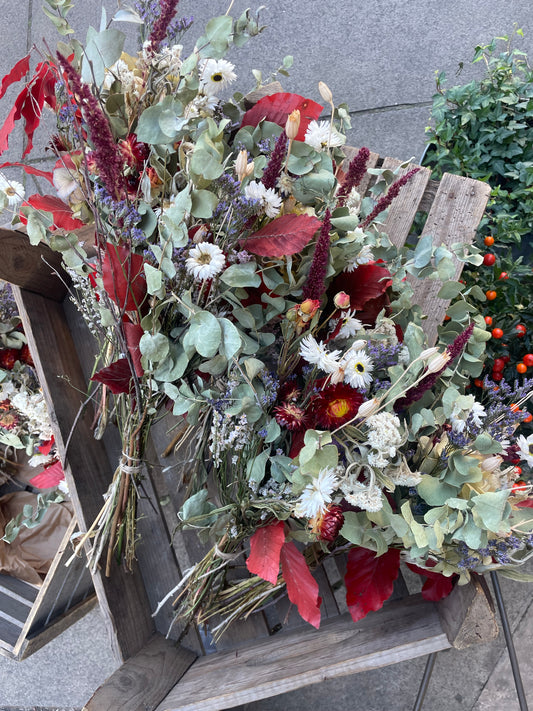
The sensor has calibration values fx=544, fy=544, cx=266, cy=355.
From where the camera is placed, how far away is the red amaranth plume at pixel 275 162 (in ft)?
2.29

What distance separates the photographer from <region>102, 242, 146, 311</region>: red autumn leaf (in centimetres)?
78

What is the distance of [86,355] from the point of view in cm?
132

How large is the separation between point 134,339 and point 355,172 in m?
0.41

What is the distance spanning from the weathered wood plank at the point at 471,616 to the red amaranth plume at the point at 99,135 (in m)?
0.88

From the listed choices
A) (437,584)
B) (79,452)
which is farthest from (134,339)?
(437,584)

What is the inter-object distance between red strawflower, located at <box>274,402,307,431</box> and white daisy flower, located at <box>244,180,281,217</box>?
29 centimetres

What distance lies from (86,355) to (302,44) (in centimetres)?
153

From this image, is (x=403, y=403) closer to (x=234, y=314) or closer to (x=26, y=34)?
(x=234, y=314)

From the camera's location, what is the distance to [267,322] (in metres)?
0.92

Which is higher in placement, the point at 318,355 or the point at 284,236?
the point at 284,236

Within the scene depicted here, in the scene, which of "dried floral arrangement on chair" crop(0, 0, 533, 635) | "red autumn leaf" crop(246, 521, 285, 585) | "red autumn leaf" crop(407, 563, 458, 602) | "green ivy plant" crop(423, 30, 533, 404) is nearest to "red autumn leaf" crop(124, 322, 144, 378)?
"dried floral arrangement on chair" crop(0, 0, 533, 635)

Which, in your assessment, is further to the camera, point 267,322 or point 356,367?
point 267,322

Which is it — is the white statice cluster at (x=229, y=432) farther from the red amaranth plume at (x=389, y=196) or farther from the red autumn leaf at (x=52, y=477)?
the red autumn leaf at (x=52, y=477)

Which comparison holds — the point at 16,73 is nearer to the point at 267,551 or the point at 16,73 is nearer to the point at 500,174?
the point at 267,551
